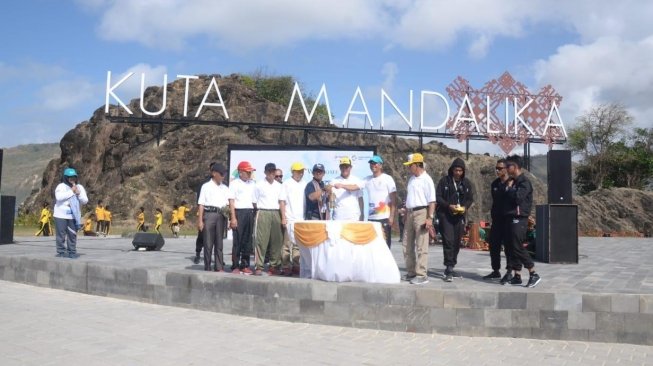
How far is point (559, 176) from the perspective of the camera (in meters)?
10.9

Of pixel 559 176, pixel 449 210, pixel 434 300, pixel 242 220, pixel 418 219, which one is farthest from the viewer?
pixel 559 176

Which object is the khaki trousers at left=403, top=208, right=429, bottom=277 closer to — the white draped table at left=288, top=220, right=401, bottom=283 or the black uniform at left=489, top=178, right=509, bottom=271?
the white draped table at left=288, top=220, right=401, bottom=283

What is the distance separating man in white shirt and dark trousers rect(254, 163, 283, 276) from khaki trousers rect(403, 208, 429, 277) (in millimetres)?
2013

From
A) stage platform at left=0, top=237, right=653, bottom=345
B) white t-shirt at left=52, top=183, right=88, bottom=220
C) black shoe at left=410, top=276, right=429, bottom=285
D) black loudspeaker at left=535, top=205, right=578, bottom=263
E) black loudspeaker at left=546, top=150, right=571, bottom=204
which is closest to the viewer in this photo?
stage platform at left=0, top=237, right=653, bottom=345

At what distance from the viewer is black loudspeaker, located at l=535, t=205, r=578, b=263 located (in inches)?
420

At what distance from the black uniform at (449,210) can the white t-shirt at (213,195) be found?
10.3 feet

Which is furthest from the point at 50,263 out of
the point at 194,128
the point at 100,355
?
the point at 194,128

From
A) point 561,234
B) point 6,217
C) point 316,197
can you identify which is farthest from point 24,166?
point 561,234

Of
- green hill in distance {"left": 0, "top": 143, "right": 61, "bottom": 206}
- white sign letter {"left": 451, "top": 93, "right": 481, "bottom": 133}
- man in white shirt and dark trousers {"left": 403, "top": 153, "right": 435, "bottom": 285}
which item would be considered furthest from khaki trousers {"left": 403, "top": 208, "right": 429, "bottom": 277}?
green hill in distance {"left": 0, "top": 143, "right": 61, "bottom": 206}

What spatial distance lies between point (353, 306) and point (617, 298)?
300 centimetres

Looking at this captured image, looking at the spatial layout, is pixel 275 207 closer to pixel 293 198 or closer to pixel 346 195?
pixel 293 198

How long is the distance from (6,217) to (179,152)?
18436 millimetres

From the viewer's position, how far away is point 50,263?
9977mm

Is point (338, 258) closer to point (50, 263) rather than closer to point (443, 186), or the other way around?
point (443, 186)
